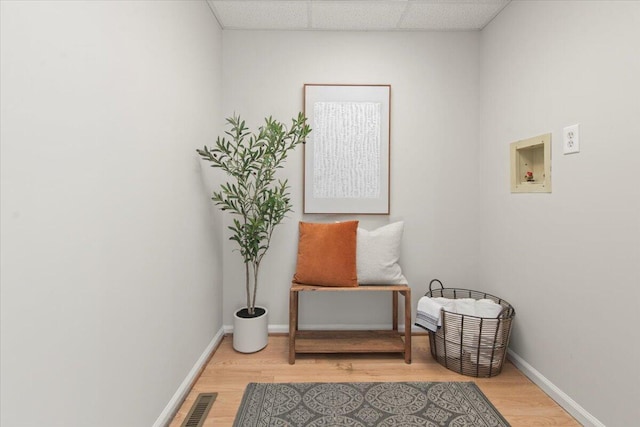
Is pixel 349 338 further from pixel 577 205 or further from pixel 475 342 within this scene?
pixel 577 205

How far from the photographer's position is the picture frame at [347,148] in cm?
246

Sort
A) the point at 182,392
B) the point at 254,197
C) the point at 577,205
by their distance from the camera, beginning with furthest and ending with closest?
the point at 254,197 < the point at 182,392 < the point at 577,205

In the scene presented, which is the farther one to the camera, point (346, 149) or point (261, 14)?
point (346, 149)

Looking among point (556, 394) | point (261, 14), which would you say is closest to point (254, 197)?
point (261, 14)

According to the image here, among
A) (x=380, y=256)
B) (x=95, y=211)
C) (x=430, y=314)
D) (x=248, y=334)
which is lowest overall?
(x=248, y=334)

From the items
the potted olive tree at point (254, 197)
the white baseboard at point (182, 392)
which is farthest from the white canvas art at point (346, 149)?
the white baseboard at point (182, 392)

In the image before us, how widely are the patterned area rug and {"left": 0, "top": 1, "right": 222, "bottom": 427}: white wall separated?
47 cm

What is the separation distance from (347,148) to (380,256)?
0.83 metres

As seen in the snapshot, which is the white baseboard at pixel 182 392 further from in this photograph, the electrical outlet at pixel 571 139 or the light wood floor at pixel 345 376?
the electrical outlet at pixel 571 139

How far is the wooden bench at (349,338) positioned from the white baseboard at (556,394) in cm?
66

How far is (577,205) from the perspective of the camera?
160 cm

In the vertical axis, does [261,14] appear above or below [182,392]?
above

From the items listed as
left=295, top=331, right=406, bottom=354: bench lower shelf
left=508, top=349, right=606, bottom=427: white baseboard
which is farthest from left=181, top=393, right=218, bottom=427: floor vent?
left=508, top=349, right=606, bottom=427: white baseboard

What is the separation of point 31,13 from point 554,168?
2173 mm
